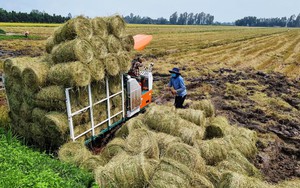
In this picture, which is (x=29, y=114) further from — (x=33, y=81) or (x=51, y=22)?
(x=51, y=22)

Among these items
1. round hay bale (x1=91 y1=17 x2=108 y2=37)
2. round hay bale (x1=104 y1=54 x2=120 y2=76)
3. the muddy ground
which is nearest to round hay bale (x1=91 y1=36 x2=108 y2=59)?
round hay bale (x1=104 y1=54 x2=120 y2=76)

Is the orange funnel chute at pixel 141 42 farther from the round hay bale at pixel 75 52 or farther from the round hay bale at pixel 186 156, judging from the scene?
the round hay bale at pixel 186 156

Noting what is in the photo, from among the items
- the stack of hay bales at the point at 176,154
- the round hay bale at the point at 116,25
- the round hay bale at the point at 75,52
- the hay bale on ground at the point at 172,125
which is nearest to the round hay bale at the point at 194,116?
the stack of hay bales at the point at 176,154

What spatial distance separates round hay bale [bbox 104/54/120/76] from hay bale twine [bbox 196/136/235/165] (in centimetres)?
320

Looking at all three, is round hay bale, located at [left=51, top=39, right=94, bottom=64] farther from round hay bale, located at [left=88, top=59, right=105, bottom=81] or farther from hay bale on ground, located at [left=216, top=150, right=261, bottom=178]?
hay bale on ground, located at [left=216, top=150, right=261, bottom=178]

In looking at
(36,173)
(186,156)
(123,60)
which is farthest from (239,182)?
(123,60)

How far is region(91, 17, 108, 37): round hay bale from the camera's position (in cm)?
754

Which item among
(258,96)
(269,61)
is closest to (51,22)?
(269,61)

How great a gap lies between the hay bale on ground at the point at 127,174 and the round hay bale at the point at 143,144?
1.84 feet

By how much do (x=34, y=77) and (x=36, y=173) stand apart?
8.95ft

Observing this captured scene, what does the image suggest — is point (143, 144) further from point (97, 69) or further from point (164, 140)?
point (97, 69)

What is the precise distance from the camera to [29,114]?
23.4ft

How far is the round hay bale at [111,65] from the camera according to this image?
7.44 metres

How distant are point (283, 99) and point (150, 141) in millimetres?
10229
